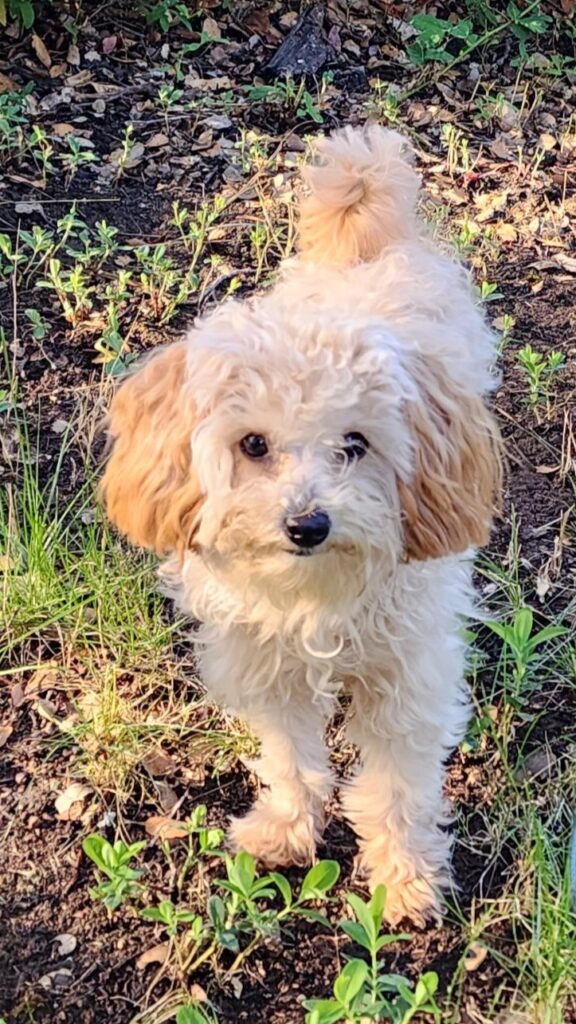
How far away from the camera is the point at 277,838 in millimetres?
2828

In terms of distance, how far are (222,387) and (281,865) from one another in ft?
4.43

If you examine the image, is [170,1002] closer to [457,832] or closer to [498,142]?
[457,832]

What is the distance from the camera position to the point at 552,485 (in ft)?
12.1

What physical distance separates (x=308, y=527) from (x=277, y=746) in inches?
36.9

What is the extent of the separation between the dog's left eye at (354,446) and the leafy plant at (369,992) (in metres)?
0.95

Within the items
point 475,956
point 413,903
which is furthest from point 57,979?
point 475,956

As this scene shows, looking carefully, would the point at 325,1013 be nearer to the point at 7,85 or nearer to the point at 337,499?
the point at 337,499

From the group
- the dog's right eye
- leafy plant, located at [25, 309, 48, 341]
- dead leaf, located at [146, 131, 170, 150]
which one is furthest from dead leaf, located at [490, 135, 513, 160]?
the dog's right eye

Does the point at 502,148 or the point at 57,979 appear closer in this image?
the point at 57,979

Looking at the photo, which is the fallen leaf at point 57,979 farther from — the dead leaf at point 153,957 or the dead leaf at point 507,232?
the dead leaf at point 507,232

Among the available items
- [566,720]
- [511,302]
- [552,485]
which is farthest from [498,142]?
[566,720]

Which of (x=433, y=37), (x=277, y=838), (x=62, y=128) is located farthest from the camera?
(x=433, y=37)

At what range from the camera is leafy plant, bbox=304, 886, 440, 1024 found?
7.30 ft

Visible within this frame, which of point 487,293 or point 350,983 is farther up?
point 487,293
